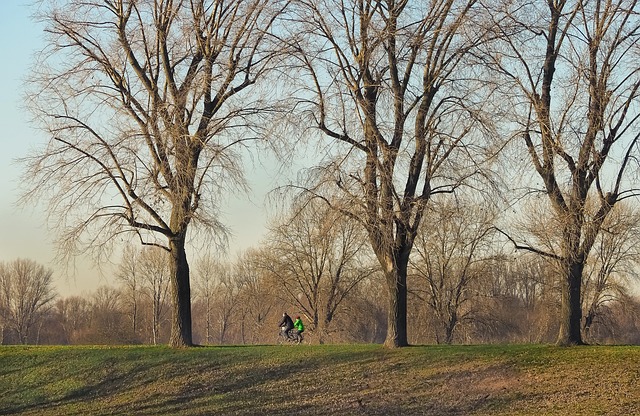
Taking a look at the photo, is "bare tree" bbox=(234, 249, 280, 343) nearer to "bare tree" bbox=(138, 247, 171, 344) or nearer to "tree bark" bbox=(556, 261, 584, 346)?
"bare tree" bbox=(138, 247, 171, 344)

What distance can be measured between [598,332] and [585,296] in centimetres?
245

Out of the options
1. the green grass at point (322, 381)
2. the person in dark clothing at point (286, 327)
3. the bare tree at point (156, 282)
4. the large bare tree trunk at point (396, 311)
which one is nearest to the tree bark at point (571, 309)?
the green grass at point (322, 381)

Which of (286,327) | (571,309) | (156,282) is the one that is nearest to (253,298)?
(156,282)

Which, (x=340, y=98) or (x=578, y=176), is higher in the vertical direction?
(x=340, y=98)

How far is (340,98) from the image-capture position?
20922 millimetres

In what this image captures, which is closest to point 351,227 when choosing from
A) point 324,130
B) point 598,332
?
point 324,130

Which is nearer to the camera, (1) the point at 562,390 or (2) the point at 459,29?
(1) the point at 562,390

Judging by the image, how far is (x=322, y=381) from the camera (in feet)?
62.6

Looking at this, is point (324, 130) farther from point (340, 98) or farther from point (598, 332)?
point (598, 332)

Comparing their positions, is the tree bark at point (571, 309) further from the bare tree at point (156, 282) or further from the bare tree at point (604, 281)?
the bare tree at point (156, 282)

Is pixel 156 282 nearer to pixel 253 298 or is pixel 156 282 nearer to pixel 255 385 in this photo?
pixel 253 298

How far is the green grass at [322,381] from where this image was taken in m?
17.1

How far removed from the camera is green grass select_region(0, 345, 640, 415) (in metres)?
17.1

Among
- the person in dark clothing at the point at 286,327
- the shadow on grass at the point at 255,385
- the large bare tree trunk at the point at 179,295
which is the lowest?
the shadow on grass at the point at 255,385
